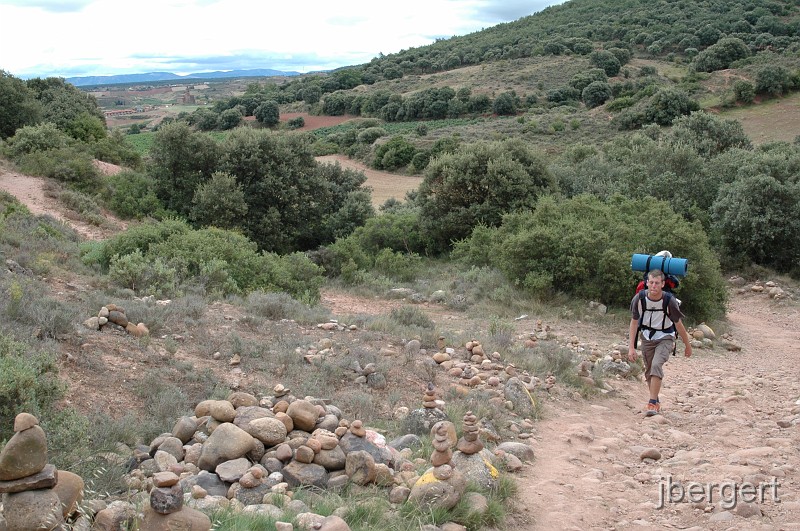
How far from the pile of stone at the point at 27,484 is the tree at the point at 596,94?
52.1 m

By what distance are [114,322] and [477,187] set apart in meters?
12.7

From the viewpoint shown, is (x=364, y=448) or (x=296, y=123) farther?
(x=296, y=123)

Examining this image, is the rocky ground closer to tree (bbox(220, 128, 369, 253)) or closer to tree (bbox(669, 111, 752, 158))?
tree (bbox(220, 128, 369, 253))

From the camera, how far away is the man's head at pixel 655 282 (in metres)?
6.30

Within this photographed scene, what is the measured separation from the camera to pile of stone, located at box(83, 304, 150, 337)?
675 cm

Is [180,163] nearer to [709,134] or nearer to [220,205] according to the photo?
[220,205]

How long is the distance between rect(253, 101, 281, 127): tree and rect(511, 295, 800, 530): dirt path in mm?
58500

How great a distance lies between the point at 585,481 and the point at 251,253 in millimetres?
8419

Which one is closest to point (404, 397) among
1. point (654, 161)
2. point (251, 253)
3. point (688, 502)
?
point (688, 502)

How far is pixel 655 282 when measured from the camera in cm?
631

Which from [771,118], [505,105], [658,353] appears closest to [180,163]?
[658,353]

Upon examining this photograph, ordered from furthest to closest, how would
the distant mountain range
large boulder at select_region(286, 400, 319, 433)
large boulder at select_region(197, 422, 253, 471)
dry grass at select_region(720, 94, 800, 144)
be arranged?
1. the distant mountain range
2. dry grass at select_region(720, 94, 800, 144)
3. large boulder at select_region(286, 400, 319, 433)
4. large boulder at select_region(197, 422, 253, 471)

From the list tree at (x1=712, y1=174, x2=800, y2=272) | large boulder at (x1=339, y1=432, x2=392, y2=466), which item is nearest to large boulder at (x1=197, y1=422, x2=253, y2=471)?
large boulder at (x1=339, y1=432, x2=392, y2=466)

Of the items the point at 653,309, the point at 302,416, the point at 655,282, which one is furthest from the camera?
the point at 653,309
